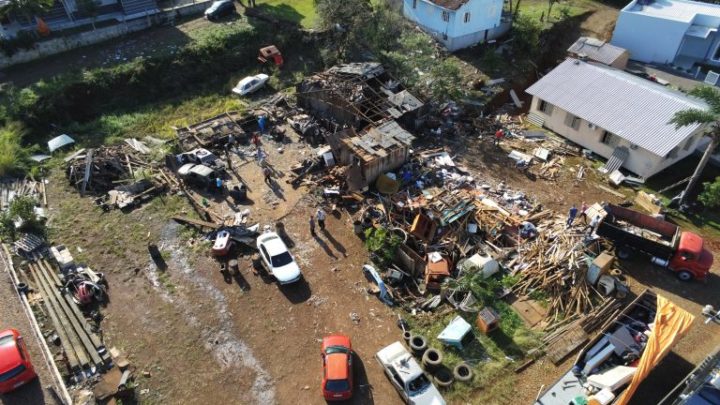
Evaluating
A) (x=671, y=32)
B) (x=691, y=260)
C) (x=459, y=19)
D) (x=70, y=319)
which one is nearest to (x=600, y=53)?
(x=671, y=32)

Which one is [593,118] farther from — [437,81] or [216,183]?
[216,183]

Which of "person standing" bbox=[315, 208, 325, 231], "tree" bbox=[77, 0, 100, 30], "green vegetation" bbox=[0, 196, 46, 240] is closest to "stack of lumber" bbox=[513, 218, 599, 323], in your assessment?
"person standing" bbox=[315, 208, 325, 231]

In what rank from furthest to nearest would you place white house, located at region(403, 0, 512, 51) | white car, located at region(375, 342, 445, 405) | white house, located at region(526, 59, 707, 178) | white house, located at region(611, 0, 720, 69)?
white house, located at region(403, 0, 512, 51) < white house, located at region(611, 0, 720, 69) < white house, located at region(526, 59, 707, 178) < white car, located at region(375, 342, 445, 405)

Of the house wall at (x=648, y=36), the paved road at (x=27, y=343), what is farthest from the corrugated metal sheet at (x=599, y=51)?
the paved road at (x=27, y=343)

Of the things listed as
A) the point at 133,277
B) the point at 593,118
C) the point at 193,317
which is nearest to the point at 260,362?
the point at 193,317

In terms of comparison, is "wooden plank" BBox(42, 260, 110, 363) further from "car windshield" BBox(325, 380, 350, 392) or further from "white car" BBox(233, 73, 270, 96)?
"white car" BBox(233, 73, 270, 96)

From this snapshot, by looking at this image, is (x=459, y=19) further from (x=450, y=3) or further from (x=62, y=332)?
(x=62, y=332)
